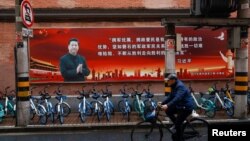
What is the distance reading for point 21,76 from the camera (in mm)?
12391

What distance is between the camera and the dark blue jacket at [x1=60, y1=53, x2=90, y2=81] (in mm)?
16031

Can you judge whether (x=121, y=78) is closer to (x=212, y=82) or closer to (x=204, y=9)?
(x=212, y=82)

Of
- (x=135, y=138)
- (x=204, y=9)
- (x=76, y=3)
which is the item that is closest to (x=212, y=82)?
(x=204, y=9)

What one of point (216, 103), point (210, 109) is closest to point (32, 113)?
point (210, 109)

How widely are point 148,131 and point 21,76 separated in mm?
5248

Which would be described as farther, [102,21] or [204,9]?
[102,21]

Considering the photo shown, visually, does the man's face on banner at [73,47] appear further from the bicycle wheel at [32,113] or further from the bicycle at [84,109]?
the bicycle wheel at [32,113]

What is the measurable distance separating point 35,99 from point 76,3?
4.66 metres

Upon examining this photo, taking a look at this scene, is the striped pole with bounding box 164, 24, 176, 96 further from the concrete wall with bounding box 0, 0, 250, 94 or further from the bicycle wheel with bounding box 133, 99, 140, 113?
the concrete wall with bounding box 0, 0, 250, 94

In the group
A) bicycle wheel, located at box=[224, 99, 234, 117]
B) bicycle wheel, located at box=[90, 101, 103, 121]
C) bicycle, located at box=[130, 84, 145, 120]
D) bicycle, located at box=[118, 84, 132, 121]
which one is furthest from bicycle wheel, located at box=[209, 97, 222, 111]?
bicycle wheel, located at box=[90, 101, 103, 121]

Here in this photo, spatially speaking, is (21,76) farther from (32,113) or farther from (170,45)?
(170,45)

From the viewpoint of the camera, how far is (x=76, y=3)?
639 inches

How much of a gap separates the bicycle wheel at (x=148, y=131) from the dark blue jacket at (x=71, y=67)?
7242 mm

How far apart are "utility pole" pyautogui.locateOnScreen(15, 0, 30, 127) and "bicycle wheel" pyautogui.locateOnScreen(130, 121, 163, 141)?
182 inches
